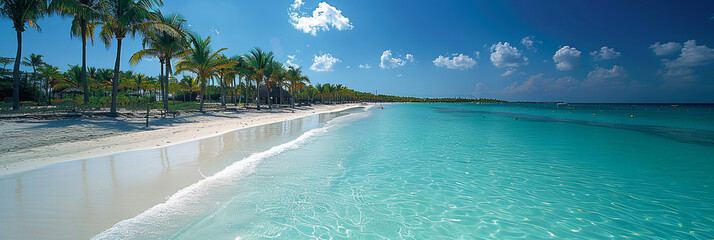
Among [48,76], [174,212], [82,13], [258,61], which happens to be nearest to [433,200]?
[174,212]

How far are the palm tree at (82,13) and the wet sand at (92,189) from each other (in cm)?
1234

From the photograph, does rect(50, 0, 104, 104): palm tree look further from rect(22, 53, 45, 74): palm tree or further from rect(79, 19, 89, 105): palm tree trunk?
rect(22, 53, 45, 74): palm tree

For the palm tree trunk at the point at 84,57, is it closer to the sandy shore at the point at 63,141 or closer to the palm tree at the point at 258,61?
the sandy shore at the point at 63,141

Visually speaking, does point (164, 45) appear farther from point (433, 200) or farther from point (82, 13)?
point (433, 200)

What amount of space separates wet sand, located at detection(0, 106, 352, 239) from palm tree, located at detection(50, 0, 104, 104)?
12.3 metres

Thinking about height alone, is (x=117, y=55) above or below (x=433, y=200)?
above

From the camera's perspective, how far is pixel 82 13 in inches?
564

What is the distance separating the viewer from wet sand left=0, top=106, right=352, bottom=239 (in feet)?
10.7

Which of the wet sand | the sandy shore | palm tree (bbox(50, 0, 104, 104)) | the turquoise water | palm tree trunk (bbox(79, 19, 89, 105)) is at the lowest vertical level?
the turquoise water

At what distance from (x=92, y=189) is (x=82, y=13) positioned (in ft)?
54.0

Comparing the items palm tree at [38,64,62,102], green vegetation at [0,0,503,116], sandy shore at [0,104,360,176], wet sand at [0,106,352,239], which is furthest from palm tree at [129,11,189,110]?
palm tree at [38,64,62,102]

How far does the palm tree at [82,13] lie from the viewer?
13258 mm

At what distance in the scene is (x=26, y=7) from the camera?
15.0 meters

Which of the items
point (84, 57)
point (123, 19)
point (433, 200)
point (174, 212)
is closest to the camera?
point (174, 212)
